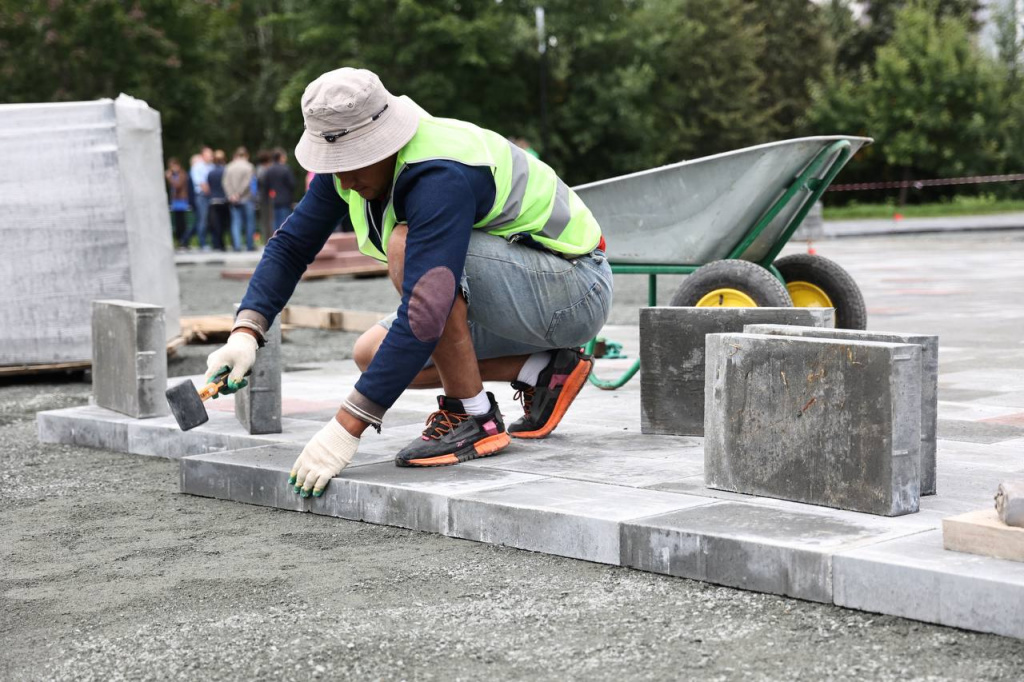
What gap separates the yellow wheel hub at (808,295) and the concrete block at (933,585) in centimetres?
379

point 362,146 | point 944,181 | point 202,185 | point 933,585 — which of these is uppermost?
point 944,181

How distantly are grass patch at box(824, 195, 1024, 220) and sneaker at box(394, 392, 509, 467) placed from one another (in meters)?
29.4

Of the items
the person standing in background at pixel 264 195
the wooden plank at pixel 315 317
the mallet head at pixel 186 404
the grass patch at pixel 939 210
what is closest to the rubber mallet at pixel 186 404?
the mallet head at pixel 186 404

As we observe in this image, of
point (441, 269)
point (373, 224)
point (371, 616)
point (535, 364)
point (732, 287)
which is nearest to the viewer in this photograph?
point (371, 616)

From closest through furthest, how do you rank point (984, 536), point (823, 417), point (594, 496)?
point (984, 536)
point (823, 417)
point (594, 496)

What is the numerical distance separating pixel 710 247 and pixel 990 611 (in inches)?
159

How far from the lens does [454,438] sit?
4.48 meters

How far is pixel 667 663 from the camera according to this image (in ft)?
9.11

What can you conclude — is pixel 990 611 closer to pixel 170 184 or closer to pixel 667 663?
pixel 667 663

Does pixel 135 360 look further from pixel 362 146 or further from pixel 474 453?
pixel 362 146

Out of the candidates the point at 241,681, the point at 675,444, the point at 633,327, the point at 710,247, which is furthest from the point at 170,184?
the point at 241,681

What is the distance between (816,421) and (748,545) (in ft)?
1.69

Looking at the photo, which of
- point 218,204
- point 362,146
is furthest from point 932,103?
point 362,146

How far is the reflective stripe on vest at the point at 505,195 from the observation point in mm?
4195
